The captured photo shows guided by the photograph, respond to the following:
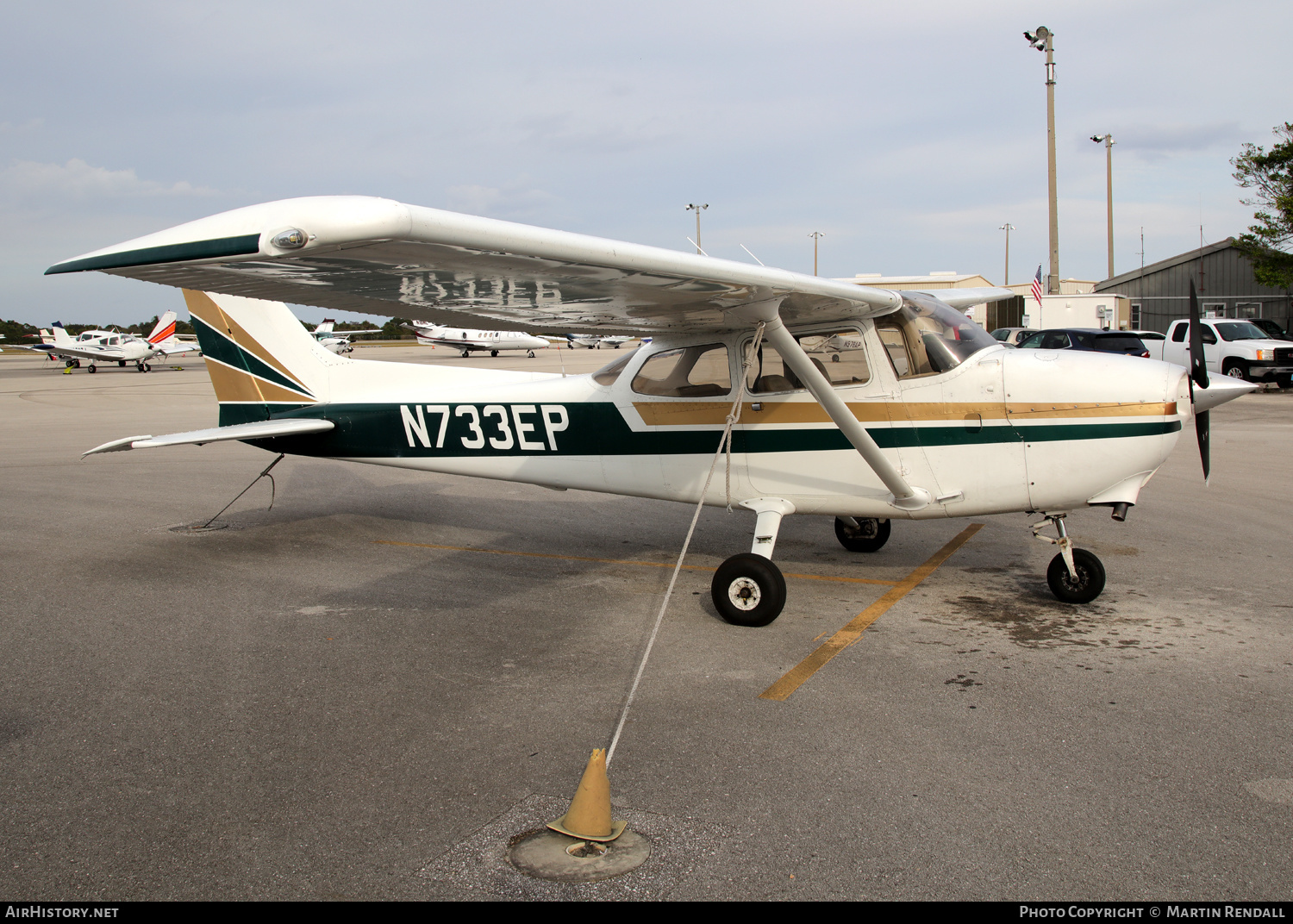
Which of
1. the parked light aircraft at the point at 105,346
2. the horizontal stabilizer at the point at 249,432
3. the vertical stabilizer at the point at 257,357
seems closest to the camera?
the horizontal stabilizer at the point at 249,432

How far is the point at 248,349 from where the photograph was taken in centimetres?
834

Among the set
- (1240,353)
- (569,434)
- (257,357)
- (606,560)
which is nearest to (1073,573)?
(606,560)

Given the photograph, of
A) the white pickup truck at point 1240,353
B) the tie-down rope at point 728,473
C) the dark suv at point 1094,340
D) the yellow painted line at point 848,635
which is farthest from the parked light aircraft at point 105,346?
the yellow painted line at point 848,635

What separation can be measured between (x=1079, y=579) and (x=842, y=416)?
1.98 meters

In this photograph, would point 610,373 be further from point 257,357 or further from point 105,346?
point 105,346

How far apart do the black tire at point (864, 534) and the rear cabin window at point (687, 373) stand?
6.58ft

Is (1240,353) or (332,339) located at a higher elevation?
(332,339)

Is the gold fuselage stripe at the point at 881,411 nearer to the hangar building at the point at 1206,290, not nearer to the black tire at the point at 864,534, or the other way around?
the black tire at the point at 864,534

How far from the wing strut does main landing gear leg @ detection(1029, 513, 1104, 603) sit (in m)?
0.90

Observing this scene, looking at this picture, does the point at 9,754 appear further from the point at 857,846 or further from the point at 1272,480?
the point at 1272,480

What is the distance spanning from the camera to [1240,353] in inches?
867

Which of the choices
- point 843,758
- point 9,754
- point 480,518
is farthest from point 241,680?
point 480,518

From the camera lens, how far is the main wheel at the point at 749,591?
5.41 m

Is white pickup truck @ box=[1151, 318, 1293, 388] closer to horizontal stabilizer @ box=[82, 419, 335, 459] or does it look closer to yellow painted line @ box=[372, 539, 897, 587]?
yellow painted line @ box=[372, 539, 897, 587]
